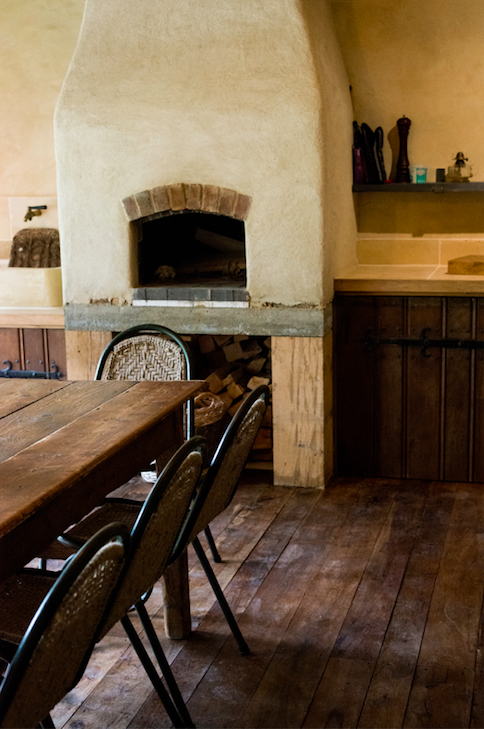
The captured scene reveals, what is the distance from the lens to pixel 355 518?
3.67 meters

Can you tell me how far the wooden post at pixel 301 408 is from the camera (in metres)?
3.92

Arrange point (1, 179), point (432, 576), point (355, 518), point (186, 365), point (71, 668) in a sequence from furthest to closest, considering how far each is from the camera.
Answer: point (1, 179), point (355, 518), point (186, 365), point (432, 576), point (71, 668)

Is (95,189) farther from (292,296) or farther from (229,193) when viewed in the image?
(292,296)

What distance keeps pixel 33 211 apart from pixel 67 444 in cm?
310

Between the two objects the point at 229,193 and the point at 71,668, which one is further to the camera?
the point at 229,193

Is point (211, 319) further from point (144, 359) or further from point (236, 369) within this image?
point (144, 359)

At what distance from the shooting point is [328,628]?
9.03 feet

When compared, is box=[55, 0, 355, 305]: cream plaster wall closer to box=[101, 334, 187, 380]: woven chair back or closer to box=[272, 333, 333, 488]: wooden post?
box=[272, 333, 333, 488]: wooden post

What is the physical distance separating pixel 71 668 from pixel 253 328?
96.9 inches

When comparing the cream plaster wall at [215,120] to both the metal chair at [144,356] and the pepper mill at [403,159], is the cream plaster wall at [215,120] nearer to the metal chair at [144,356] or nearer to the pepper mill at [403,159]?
the pepper mill at [403,159]

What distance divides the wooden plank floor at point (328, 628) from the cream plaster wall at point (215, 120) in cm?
107

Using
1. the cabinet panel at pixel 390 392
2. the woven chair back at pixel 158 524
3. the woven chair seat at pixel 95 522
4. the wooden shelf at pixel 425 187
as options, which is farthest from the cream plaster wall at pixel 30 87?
the woven chair back at pixel 158 524

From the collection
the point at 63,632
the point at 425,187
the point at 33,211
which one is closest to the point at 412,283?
the point at 425,187

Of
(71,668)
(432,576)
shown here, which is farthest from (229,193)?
(71,668)
